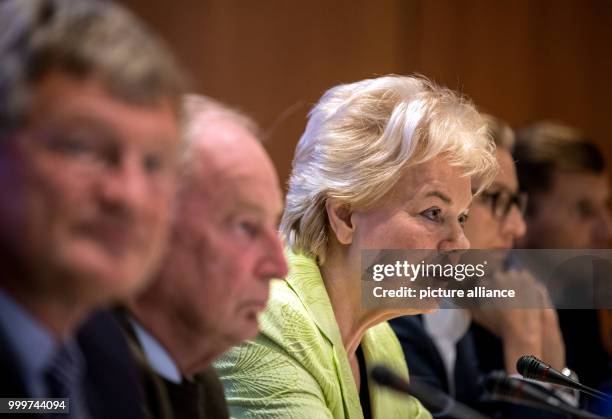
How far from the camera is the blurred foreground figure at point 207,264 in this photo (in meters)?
1.13

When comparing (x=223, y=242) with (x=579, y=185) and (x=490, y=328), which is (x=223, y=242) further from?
(x=579, y=185)

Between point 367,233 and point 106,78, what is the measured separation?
44.5 inches

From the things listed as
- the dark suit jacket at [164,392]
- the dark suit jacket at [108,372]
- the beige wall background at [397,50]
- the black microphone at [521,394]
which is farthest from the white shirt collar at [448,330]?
the dark suit jacket at [108,372]

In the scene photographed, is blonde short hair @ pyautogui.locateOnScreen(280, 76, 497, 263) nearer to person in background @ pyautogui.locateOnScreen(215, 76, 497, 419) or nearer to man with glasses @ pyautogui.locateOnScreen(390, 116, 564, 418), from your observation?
person in background @ pyautogui.locateOnScreen(215, 76, 497, 419)

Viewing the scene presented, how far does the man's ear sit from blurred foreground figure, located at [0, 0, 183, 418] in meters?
1.04

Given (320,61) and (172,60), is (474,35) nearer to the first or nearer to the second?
(320,61)

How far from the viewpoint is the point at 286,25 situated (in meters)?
3.36

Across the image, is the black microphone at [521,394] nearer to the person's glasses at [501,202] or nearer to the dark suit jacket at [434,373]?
the dark suit jacket at [434,373]

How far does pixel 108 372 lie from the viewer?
1111mm

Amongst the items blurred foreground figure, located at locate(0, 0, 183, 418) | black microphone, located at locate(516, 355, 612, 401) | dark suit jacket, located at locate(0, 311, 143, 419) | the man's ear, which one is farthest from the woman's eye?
blurred foreground figure, located at locate(0, 0, 183, 418)

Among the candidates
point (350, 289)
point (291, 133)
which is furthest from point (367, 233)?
point (291, 133)

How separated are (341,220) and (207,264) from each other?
33.8 inches

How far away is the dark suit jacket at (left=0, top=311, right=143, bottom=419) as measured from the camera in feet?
3.59

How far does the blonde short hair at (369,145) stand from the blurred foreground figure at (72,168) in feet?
3.37
